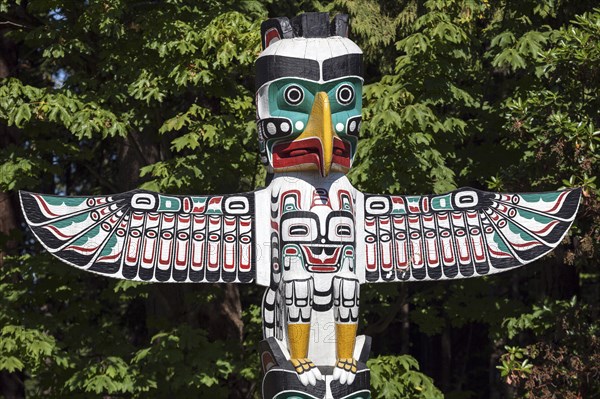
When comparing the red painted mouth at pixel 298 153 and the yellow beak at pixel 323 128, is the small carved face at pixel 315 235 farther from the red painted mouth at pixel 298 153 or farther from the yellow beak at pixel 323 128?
the yellow beak at pixel 323 128

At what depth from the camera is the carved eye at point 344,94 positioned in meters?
8.60

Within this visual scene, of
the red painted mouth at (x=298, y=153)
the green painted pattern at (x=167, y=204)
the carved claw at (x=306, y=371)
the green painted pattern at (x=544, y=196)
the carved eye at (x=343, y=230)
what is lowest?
the carved claw at (x=306, y=371)

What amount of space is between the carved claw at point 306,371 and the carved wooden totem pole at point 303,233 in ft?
0.03

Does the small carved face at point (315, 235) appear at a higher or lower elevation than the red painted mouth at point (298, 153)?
lower

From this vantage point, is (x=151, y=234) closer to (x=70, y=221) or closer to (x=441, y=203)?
(x=70, y=221)

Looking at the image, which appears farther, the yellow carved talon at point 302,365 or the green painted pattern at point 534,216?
the green painted pattern at point 534,216

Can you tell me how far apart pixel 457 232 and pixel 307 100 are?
73.6 inches

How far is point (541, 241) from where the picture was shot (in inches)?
356

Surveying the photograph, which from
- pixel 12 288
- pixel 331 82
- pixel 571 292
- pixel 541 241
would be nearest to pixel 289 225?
pixel 331 82

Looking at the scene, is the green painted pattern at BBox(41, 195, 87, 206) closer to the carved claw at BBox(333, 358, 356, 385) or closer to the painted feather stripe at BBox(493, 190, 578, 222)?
the carved claw at BBox(333, 358, 356, 385)

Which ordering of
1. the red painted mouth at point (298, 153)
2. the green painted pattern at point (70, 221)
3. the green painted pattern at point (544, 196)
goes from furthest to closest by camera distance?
the green painted pattern at point (544, 196), the red painted mouth at point (298, 153), the green painted pattern at point (70, 221)

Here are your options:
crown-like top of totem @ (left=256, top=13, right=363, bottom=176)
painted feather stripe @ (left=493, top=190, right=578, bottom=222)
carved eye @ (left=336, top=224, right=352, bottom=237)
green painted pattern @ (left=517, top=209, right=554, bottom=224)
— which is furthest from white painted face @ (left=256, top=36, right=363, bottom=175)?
green painted pattern @ (left=517, top=209, right=554, bottom=224)

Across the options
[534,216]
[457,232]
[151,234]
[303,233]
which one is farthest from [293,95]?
[534,216]

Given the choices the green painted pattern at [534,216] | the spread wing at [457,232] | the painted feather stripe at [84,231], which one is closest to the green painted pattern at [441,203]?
the spread wing at [457,232]
